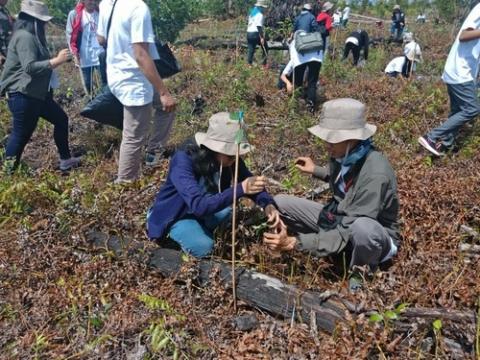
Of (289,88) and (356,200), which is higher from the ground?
(356,200)

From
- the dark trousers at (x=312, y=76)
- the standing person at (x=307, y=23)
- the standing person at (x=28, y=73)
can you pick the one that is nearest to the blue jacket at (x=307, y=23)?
the standing person at (x=307, y=23)

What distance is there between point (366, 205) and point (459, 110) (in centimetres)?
258

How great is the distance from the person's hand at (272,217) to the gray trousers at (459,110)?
7.76 feet

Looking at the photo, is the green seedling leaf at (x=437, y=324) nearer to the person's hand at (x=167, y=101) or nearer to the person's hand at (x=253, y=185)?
the person's hand at (x=253, y=185)

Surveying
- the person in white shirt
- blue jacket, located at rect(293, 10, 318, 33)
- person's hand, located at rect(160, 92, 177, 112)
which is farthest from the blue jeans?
blue jacket, located at rect(293, 10, 318, 33)

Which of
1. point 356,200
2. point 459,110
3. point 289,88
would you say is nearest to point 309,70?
point 289,88

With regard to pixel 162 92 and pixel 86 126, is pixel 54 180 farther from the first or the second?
pixel 86 126

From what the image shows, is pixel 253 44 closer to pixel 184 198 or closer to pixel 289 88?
pixel 289 88

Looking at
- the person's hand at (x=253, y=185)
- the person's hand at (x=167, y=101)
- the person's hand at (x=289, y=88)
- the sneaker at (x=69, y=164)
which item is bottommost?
the sneaker at (x=69, y=164)

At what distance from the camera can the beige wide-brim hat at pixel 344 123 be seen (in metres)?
2.61

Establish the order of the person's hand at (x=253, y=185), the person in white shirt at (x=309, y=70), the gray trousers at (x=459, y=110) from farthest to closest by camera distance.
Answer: the person in white shirt at (x=309, y=70)
the gray trousers at (x=459, y=110)
the person's hand at (x=253, y=185)

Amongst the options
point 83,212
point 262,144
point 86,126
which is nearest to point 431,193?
point 262,144

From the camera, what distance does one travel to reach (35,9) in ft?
12.9

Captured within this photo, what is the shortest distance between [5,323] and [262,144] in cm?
317
